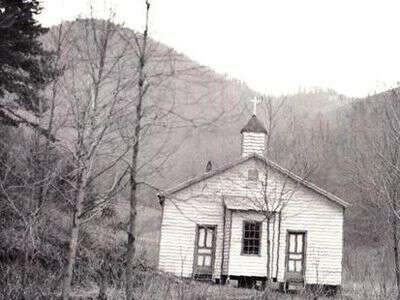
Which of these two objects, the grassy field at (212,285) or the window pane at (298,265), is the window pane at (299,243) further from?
the grassy field at (212,285)

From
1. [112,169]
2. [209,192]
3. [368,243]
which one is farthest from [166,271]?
[368,243]

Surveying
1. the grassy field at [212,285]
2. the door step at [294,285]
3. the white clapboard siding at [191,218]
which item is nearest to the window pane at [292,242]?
the door step at [294,285]

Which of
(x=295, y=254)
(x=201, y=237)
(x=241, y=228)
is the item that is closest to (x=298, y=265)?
(x=295, y=254)

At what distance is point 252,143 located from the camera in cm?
2555

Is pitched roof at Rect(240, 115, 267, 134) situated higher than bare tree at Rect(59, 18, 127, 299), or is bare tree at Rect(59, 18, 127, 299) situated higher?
pitched roof at Rect(240, 115, 267, 134)

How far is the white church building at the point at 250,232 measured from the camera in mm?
23281

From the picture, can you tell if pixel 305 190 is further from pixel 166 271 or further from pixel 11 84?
pixel 11 84

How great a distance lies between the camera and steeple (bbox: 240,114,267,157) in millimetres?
25500

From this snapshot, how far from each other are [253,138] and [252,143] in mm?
239

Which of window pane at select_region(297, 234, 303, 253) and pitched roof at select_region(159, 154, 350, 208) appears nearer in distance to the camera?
pitched roof at select_region(159, 154, 350, 208)

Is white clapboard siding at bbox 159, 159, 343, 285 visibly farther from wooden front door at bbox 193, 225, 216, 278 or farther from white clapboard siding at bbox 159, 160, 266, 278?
wooden front door at bbox 193, 225, 216, 278

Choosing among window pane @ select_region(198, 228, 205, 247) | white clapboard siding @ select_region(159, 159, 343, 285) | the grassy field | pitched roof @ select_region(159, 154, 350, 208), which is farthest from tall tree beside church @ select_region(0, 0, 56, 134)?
window pane @ select_region(198, 228, 205, 247)

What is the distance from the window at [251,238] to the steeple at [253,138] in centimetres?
346

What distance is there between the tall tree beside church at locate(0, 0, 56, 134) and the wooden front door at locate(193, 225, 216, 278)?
909cm
